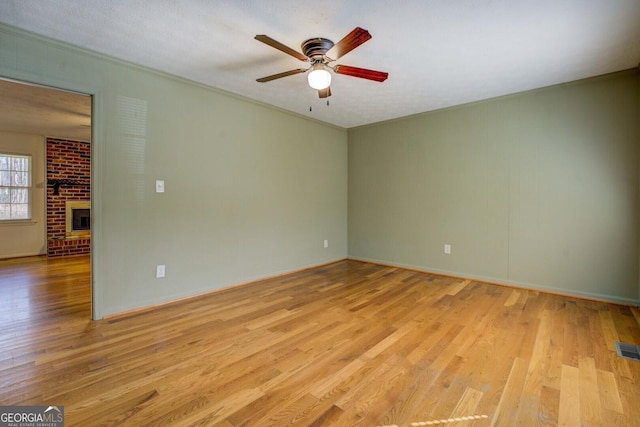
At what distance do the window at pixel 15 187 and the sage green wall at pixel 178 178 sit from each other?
4.81 metres

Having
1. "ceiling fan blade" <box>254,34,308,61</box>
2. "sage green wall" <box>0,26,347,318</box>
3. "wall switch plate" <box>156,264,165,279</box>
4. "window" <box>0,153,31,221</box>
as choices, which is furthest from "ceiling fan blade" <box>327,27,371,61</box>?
"window" <box>0,153,31,221</box>

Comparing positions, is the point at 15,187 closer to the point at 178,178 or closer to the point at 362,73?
the point at 178,178

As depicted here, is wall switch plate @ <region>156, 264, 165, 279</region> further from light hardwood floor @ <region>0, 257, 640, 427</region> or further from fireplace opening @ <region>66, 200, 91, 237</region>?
fireplace opening @ <region>66, 200, 91, 237</region>

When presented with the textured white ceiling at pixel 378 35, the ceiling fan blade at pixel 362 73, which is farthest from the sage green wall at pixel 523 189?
the ceiling fan blade at pixel 362 73

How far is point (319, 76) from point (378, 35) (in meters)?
0.56

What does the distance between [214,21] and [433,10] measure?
5.10ft

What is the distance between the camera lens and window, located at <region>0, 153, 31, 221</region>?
18.2 ft

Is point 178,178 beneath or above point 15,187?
beneath

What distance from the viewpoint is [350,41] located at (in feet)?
6.52

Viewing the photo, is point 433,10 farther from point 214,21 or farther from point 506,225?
point 506,225

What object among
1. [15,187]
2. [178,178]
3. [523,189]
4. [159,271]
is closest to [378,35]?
[178,178]

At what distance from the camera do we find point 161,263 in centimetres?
309

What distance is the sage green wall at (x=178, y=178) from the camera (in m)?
2.65

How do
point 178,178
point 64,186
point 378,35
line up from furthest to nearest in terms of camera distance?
point 64,186 < point 178,178 < point 378,35
